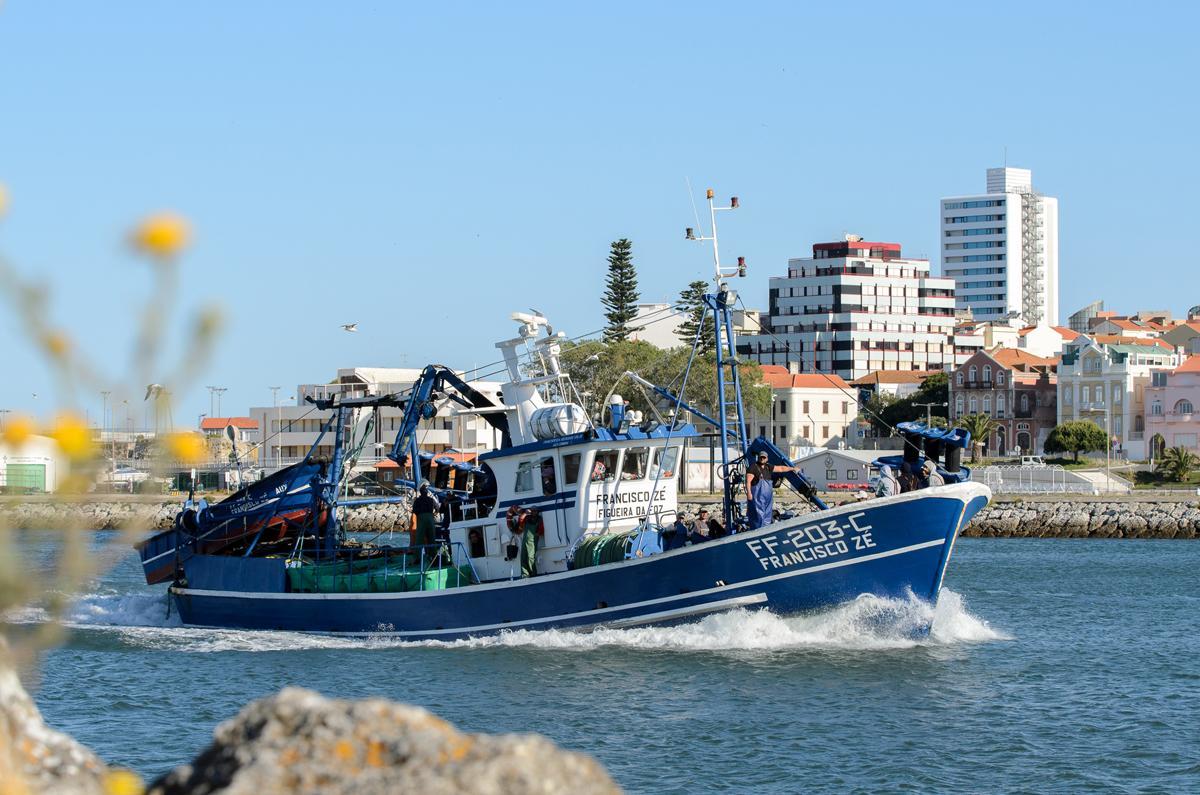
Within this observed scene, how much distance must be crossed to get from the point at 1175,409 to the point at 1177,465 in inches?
923

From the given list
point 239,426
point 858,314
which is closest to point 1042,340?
point 858,314

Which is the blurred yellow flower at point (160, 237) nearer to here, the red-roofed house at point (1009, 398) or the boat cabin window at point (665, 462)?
the boat cabin window at point (665, 462)

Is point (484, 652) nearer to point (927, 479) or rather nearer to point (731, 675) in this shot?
point (731, 675)

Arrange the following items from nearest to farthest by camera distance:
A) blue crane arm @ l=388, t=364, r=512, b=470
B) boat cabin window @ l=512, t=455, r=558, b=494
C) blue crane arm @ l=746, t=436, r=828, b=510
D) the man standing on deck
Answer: blue crane arm @ l=746, t=436, r=828, b=510
boat cabin window @ l=512, t=455, r=558, b=494
the man standing on deck
blue crane arm @ l=388, t=364, r=512, b=470

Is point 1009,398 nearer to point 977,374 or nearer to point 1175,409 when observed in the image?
point 977,374

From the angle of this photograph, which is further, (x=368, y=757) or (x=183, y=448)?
(x=368, y=757)

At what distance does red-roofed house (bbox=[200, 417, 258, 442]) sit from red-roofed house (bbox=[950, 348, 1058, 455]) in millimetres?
55097

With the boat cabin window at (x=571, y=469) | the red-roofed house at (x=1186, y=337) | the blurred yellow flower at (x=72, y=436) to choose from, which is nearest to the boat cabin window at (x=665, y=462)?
the boat cabin window at (x=571, y=469)

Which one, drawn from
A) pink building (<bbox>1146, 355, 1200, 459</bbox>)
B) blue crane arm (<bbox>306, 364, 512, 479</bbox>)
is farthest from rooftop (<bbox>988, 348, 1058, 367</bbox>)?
blue crane arm (<bbox>306, 364, 512, 479</bbox>)

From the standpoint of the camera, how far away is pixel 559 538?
25.2 meters

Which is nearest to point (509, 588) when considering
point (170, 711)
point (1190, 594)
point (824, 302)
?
point (170, 711)

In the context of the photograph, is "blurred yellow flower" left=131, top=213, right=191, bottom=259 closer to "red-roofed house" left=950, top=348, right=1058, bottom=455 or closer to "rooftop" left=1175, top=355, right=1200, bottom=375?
"rooftop" left=1175, top=355, right=1200, bottom=375

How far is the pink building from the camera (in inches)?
4200

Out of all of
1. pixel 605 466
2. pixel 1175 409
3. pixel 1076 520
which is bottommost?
pixel 1076 520
